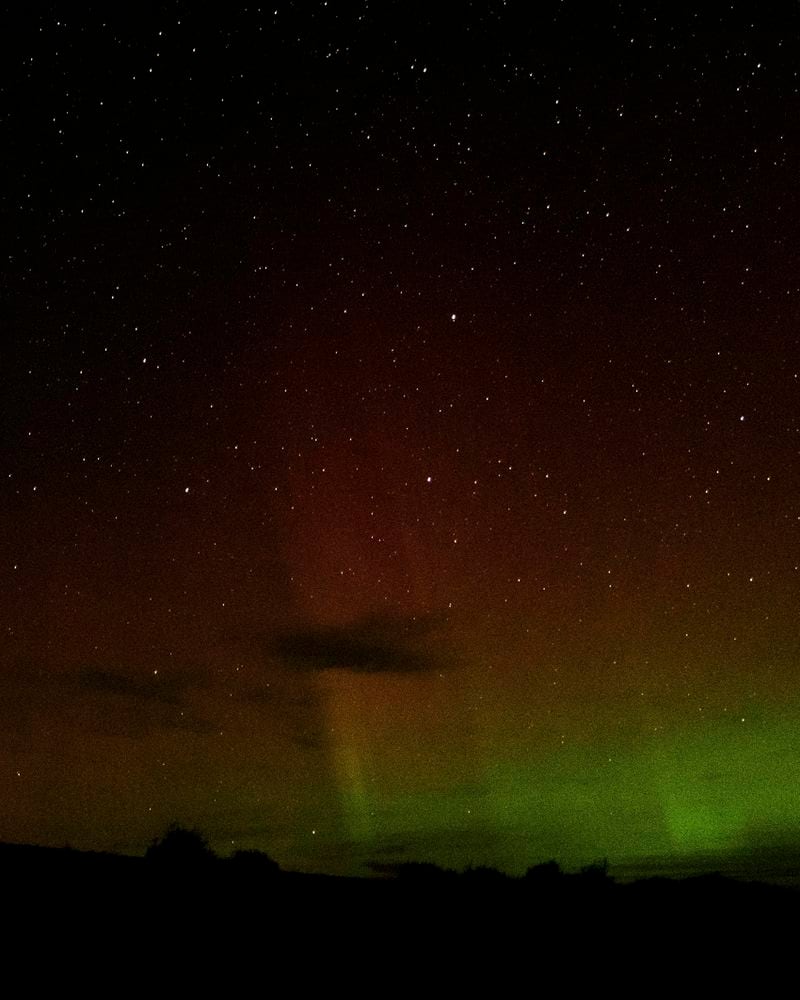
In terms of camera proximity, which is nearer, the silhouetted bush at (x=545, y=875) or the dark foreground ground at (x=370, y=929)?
the dark foreground ground at (x=370, y=929)

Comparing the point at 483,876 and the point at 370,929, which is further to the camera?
the point at 483,876

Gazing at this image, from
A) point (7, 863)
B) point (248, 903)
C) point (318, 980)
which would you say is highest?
point (7, 863)

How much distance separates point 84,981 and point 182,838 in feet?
17.5

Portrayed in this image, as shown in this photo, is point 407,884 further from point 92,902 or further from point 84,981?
point 84,981

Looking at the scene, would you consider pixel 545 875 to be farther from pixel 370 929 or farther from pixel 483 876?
pixel 370 929

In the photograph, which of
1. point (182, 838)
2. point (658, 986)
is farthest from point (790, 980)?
point (182, 838)

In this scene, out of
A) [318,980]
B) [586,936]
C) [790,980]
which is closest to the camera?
[318,980]

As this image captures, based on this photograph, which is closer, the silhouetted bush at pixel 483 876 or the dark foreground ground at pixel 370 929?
the dark foreground ground at pixel 370 929

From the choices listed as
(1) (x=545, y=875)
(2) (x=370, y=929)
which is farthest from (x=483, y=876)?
(2) (x=370, y=929)

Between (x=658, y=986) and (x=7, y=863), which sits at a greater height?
(x=7, y=863)

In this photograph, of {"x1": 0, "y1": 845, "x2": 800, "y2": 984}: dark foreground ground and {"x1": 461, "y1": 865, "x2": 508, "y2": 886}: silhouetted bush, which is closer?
{"x1": 0, "y1": 845, "x2": 800, "y2": 984}: dark foreground ground

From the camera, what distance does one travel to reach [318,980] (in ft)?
30.7

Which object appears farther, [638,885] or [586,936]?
[638,885]

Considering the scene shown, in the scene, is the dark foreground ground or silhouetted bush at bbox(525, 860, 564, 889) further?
silhouetted bush at bbox(525, 860, 564, 889)
